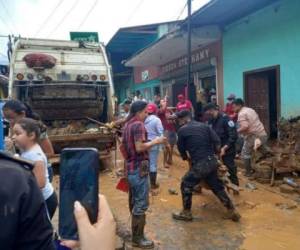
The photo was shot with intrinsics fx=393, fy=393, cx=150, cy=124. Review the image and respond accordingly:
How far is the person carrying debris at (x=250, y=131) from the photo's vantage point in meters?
7.47

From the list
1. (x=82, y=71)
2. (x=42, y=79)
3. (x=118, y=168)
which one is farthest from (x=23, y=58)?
(x=118, y=168)

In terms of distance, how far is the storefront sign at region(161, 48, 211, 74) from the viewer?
1252cm

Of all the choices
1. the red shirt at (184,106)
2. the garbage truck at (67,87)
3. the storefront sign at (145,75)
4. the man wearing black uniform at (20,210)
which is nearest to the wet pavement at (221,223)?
the red shirt at (184,106)

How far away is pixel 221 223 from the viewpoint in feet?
17.5

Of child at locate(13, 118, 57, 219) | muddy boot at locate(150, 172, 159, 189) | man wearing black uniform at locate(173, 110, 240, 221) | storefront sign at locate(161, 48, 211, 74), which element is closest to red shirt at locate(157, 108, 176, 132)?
→ muddy boot at locate(150, 172, 159, 189)

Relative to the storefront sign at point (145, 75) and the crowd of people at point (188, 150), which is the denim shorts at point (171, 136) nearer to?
the crowd of people at point (188, 150)

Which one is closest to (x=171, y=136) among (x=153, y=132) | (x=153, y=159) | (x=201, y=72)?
(x=153, y=159)

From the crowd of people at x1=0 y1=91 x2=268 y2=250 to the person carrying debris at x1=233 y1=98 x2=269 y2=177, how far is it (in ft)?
0.06

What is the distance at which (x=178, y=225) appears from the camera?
533 cm

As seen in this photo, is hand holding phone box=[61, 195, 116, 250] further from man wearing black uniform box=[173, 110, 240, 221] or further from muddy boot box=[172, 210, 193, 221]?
muddy boot box=[172, 210, 193, 221]

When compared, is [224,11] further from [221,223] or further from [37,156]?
[37,156]

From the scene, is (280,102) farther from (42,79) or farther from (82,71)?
(42,79)

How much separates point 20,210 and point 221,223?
180 inches

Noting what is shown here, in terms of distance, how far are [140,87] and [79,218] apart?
20759 millimetres
